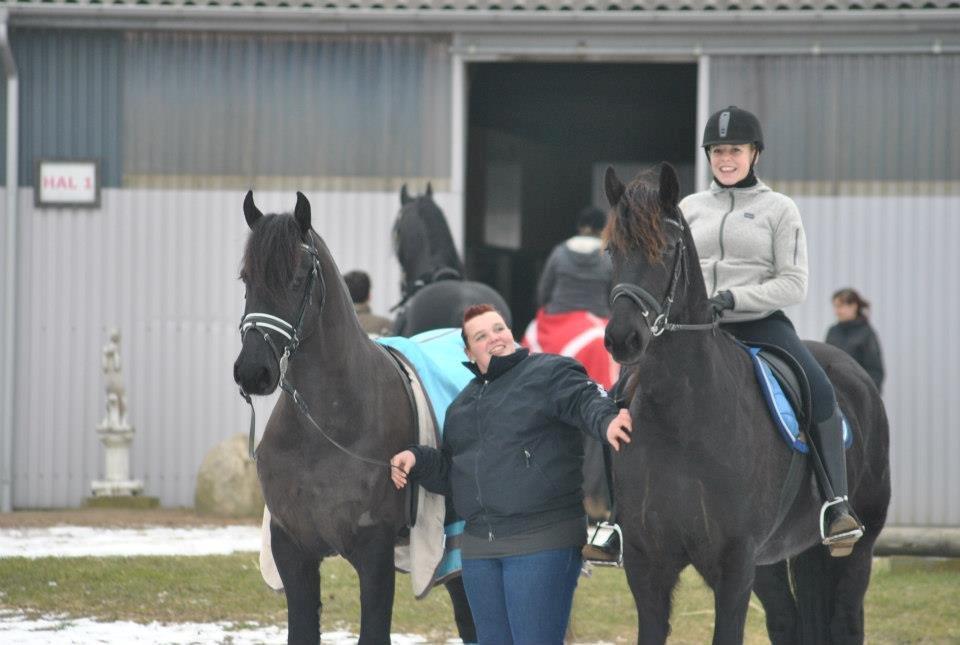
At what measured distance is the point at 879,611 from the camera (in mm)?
9398

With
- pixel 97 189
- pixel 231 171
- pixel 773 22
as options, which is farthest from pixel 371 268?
pixel 773 22

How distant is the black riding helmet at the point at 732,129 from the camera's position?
6.43 m

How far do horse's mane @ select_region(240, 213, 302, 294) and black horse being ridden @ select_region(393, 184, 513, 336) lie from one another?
3.98 metres

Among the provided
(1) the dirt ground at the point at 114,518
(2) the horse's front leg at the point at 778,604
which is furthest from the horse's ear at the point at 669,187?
(1) the dirt ground at the point at 114,518

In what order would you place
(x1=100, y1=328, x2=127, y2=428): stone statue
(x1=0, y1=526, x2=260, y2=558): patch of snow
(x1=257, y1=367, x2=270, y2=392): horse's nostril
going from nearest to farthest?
(x1=257, y1=367, x2=270, y2=392): horse's nostril, (x1=0, y1=526, x2=260, y2=558): patch of snow, (x1=100, y1=328, x2=127, y2=428): stone statue

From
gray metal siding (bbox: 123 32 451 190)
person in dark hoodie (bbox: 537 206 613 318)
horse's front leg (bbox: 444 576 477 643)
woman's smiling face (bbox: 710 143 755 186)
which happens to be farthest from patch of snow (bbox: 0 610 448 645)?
gray metal siding (bbox: 123 32 451 190)

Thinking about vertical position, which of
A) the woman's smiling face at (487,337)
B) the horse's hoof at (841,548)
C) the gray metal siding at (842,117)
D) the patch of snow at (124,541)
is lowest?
the patch of snow at (124,541)

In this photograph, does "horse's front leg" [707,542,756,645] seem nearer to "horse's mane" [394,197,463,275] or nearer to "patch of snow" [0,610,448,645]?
"patch of snow" [0,610,448,645]

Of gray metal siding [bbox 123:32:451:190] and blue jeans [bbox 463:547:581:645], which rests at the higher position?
gray metal siding [bbox 123:32:451:190]

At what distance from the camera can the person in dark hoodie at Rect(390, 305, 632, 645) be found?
18.9 ft

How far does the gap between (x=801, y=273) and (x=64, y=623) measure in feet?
16.1

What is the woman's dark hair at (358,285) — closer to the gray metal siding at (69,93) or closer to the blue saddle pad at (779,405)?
the gray metal siding at (69,93)

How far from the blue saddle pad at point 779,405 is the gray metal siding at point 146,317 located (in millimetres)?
8544

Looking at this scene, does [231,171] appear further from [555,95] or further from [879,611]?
[879,611]
